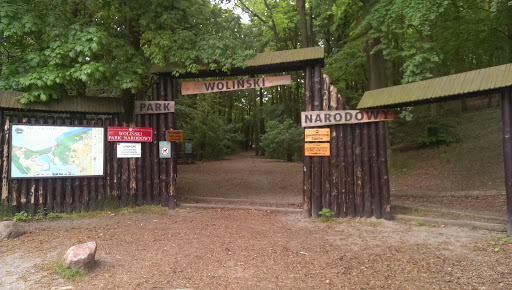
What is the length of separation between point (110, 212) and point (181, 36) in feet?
16.7

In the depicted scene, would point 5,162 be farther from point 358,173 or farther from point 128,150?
point 358,173

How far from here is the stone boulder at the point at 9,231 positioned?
6.06 metres

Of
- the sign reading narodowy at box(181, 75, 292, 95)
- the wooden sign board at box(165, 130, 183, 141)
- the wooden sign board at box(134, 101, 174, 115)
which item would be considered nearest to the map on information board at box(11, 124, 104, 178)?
the wooden sign board at box(134, 101, 174, 115)

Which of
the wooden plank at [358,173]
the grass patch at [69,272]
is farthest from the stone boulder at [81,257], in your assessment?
the wooden plank at [358,173]

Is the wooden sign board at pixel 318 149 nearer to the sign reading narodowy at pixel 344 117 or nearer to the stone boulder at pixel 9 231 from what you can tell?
the sign reading narodowy at pixel 344 117

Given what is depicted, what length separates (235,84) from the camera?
895cm

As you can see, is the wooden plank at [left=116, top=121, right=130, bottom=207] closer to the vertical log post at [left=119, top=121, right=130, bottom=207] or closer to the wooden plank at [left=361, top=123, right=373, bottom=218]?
the vertical log post at [left=119, top=121, right=130, bottom=207]

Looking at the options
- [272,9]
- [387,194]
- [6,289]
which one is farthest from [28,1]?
[272,9]

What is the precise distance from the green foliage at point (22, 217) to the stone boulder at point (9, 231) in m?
1.31

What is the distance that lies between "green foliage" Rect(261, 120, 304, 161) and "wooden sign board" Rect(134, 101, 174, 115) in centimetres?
1329

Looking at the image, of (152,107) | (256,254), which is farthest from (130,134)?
(256,254)

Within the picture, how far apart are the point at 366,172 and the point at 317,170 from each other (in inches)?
46.2

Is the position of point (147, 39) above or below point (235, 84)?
above

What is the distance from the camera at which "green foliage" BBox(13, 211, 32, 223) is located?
750 centimetres
